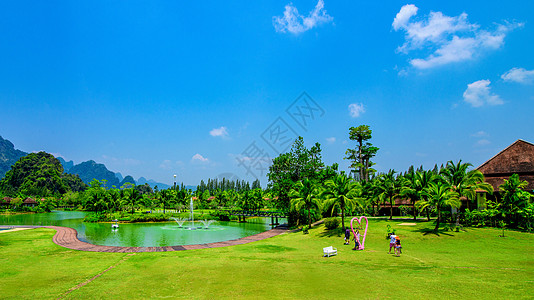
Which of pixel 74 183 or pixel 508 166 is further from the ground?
pixel 508 166

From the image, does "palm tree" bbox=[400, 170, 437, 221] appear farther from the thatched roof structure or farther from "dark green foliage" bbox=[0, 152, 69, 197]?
"dark green foliage" bbox=[0, 152, 69, 197]

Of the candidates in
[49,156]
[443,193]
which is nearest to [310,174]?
[443,193]

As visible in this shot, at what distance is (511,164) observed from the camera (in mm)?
33875

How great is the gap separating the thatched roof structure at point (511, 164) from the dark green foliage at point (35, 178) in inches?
6255

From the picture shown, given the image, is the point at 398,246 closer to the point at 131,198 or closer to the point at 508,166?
the point at 508,166

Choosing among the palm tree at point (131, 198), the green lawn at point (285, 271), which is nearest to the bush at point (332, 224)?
the green lawn at point (285, 271)

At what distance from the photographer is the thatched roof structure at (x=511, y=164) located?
107 feet

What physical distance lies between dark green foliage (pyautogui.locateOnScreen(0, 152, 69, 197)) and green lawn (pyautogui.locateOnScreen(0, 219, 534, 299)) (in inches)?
5686

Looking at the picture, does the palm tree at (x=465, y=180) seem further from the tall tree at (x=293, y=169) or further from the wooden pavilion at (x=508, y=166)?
the tall tree at (x=293, y=169)

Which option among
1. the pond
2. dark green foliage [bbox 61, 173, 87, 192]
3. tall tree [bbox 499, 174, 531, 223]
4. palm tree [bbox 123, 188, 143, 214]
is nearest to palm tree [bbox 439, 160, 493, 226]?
tall tree [bbox 499, 174, 531, 223]

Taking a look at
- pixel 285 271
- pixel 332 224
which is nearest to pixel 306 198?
pixel 332 224

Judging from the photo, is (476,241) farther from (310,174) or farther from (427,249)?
(310,174)

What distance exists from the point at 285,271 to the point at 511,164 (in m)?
33.9

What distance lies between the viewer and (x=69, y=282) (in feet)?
43.4
